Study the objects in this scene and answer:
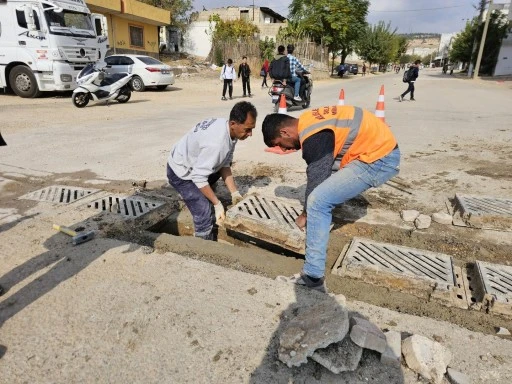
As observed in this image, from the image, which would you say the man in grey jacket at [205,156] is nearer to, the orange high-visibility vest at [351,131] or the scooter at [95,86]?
the orange high-visibility vest at [351,131]

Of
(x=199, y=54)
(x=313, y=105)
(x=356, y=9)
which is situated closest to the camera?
(x=313, y=105)

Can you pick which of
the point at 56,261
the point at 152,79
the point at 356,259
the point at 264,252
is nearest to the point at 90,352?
the point at 56,261

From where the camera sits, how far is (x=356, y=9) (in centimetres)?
3419

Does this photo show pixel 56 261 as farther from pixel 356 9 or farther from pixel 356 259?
pixel 356 9

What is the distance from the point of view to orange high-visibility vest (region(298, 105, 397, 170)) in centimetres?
231

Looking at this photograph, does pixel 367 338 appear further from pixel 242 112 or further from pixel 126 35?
pixel 126 35

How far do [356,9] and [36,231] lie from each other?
3745cm

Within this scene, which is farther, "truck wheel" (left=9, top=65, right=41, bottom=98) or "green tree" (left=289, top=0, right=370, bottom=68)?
"green tree" (left=289, top=0, right=370, bottom=68)

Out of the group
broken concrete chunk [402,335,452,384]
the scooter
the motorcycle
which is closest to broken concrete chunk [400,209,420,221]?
broken concrete chunk [402,335,452,384]

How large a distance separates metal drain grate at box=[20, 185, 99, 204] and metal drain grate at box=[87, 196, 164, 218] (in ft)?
1.02

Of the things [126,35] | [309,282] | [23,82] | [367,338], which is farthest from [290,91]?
[126,35]

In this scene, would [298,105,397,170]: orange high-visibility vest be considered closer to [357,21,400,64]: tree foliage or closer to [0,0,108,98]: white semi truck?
[0,0,108,98]: white semi truck

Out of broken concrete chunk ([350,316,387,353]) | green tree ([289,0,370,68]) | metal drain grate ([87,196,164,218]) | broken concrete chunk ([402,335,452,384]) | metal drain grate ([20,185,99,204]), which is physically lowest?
metal drain grate ([20,185,99,204])

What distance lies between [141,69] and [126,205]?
44.5 ft
